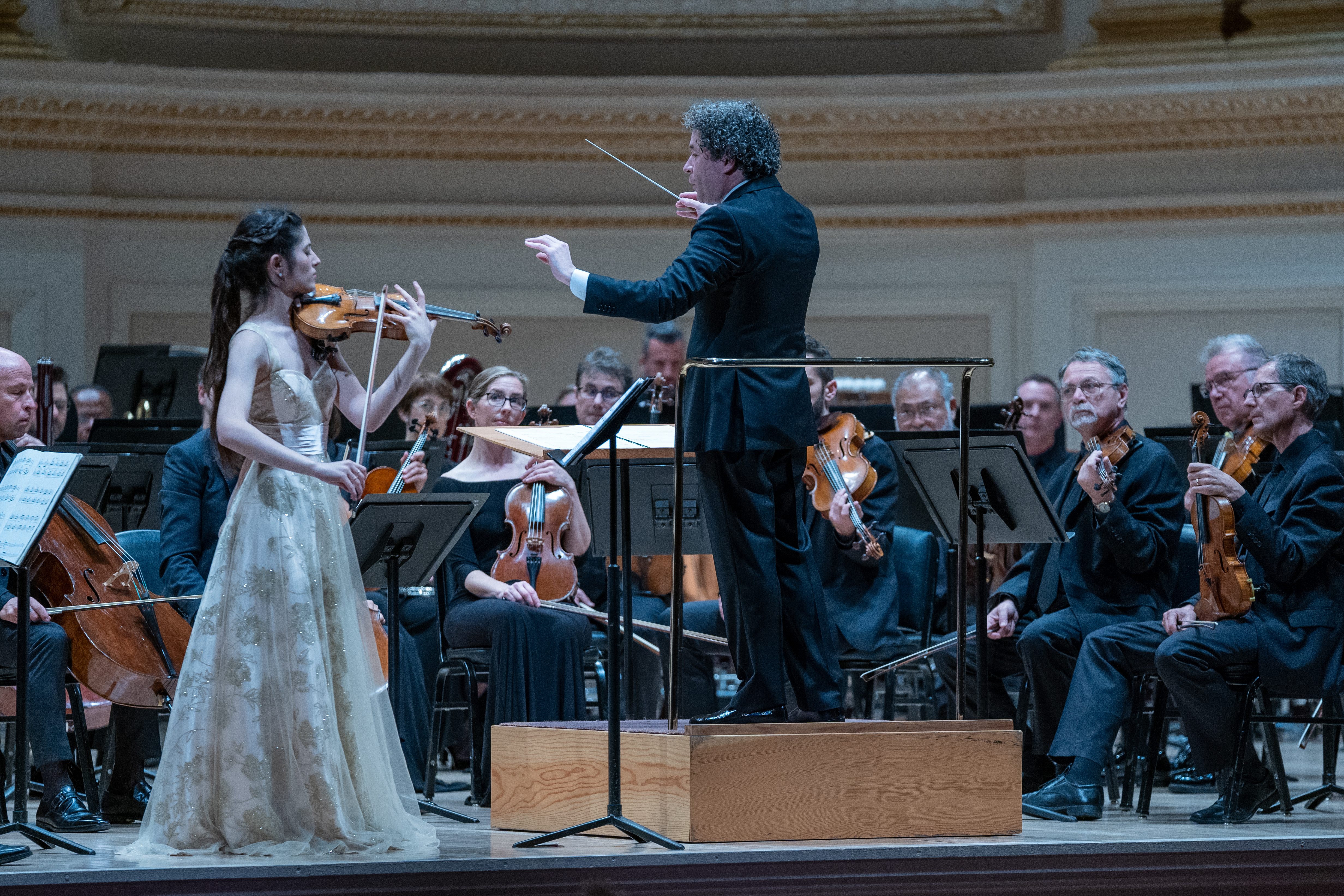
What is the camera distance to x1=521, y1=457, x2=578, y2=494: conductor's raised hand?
14.0 ft

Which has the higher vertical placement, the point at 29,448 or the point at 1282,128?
the point at 1282,128

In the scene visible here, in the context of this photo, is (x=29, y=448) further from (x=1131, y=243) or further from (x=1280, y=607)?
(x=1131, y=243)

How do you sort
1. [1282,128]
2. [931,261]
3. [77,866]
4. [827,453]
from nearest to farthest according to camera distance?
[77,866], [827,453], [1282,128], [931,261]

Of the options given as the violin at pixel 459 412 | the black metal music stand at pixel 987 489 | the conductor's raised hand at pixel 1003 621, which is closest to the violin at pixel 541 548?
the violin at pixel 459 412

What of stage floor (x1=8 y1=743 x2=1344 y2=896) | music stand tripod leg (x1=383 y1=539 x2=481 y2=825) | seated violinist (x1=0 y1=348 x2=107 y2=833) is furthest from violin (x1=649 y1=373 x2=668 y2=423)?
stage floor (x1=8 y1=743 x2=1344 y2=896)

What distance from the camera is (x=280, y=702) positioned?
9.84 feet

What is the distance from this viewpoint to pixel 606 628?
14.8ft

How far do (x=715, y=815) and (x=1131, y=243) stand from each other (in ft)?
15.9

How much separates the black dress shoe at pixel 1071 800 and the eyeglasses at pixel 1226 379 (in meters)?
1.27

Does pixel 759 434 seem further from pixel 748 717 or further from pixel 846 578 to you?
pixel 846 578

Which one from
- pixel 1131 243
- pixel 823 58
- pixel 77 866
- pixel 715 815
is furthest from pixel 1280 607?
pixel 823 58

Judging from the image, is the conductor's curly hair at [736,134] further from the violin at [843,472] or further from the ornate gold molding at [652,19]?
the ornate gold molding at [652,19]

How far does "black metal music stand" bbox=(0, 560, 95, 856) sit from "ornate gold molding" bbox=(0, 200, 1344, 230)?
13.7ft

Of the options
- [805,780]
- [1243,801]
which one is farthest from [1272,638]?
[805,780]
